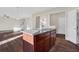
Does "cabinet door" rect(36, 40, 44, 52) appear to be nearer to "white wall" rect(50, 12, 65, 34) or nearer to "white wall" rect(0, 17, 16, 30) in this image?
"white wall" rect(50, 12, 65, 34)

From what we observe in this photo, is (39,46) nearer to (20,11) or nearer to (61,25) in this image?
(61,25)

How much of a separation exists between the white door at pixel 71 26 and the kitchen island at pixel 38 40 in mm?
268

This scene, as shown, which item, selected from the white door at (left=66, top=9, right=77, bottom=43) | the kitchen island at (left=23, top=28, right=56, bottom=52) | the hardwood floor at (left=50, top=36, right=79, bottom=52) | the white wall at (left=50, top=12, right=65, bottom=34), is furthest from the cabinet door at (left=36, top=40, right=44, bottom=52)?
the white door at (left=66, top=9, right=77, bottom=43)

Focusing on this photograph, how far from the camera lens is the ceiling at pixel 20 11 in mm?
1680

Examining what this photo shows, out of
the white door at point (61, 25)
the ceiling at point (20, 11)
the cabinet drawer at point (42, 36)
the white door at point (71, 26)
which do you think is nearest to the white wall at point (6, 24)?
the ceiling at point (20, 11)

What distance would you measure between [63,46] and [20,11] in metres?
1.02

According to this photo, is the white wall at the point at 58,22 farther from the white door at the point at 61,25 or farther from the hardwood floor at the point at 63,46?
the hardwood floor at the point at 63,46

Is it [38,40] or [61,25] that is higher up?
[61,25]

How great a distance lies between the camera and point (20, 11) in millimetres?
1712

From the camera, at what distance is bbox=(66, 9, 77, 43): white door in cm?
172

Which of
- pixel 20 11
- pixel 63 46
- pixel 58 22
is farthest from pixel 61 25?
pixel 20 11
